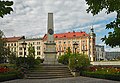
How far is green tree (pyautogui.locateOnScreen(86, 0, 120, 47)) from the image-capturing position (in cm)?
505

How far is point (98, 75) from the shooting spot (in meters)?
23.8

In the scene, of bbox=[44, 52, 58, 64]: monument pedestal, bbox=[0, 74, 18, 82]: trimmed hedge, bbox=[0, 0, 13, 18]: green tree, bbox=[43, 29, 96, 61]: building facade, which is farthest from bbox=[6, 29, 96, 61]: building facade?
bbox=[0, 0, 13, 18]: green tree

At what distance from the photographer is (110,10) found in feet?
17.3

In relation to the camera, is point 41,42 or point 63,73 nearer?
point 63,73

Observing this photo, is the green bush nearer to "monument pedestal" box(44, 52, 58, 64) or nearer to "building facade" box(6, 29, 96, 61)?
"monument pedestal" box(44, 52, 58, 64)

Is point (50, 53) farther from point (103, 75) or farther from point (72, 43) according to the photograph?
point (72, 43)

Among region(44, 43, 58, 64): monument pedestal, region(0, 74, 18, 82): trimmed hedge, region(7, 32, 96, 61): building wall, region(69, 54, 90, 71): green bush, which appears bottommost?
region(0, 74, 18, 82): trimmed hedge

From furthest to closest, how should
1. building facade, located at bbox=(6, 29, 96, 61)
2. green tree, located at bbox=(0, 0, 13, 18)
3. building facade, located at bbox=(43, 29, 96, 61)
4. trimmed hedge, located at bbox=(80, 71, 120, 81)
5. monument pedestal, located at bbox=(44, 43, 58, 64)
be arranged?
1. building facade, located at bbox=(6, 29, 96, 61)
2. building facade, located at bbox=(43, 29, 96, 61)
3. monument pedestal, located at bbox=(44, 43, 58, 64)
4. trimmed hedge, located at bbox=(80, 71, 120, 81)
5. green tree, located at bbox=(0, 0, 13, 18)

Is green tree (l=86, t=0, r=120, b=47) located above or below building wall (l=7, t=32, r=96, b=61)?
below

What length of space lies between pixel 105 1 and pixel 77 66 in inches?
908

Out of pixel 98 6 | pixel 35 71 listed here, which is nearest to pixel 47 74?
pixel 35 71

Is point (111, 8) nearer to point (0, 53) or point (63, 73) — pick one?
point (63, 73)

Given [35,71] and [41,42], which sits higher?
[41,42]

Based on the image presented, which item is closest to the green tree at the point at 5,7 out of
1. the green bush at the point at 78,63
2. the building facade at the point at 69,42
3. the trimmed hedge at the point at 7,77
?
the trimmed hedge at the point at 7,77
